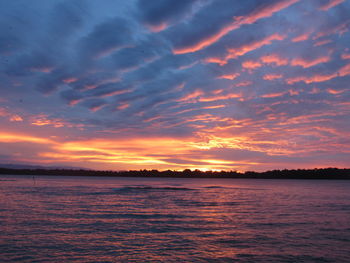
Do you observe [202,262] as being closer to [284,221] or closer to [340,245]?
[340,245]

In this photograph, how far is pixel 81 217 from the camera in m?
31.8

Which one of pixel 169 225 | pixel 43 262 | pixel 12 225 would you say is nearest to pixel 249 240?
pixel 169 225

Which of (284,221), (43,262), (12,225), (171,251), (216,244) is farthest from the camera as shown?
(284,221)

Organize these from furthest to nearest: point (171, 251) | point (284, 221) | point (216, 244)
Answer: point (284, 221) < point (216, 244) < point (171, 251)

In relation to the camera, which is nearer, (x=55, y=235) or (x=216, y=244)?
(x=216, y=244)

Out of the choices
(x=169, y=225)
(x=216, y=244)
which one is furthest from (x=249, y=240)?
(x=169, y=225)

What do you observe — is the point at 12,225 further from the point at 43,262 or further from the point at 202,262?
the point at 202,262

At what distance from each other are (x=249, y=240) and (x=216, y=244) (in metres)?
3.01

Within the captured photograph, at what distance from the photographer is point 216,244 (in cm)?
2048

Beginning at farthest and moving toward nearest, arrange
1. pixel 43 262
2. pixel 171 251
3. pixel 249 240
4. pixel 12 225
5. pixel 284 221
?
1. pixel 284 221
2. pixel 12 225
3. pixel 249 240
4. pixel 171 251
5. pixel 43 262

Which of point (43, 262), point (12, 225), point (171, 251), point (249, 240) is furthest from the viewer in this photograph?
point (12, 225)

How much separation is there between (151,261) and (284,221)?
19.8 m

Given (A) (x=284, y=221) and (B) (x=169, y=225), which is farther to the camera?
(A) (x=284, y=221)

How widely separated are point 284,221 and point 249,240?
11178 millimetres
